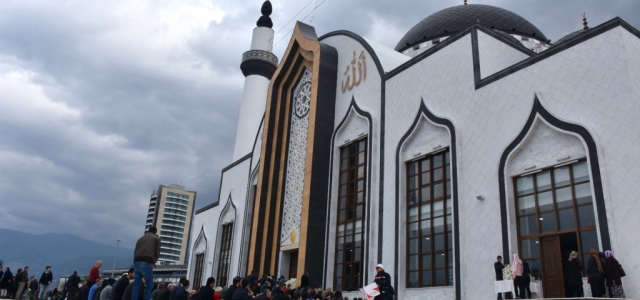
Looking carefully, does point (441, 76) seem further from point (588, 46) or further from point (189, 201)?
point (189, 201)

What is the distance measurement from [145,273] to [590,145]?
8.03 m

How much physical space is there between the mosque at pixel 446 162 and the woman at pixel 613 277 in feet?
1.23

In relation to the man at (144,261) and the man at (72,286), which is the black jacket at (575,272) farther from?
the man at (72,286)

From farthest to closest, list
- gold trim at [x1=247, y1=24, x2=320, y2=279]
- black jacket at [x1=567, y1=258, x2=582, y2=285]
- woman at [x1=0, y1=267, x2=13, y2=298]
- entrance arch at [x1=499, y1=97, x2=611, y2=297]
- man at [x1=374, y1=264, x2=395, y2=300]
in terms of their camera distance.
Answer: gold trim at [x1=247, y1=24, x2=320, y2=279] → woman at [x1=0, y1=267, x2=13, y2=298] → entrance arch at [x1=499, y1=97, x2=611, y2=297] → man at [x1=374, y1=264, x2=395, y2=300] → black jacket at [x1=567, y1=258, x2=582, y2=285]

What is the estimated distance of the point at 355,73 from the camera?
16547 millimetres

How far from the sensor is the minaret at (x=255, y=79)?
88.6 ft

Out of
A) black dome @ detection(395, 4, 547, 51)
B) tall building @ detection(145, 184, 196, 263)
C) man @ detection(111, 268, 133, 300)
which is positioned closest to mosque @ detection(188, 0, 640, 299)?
black dome @ detection(395, 4, 547, 51)

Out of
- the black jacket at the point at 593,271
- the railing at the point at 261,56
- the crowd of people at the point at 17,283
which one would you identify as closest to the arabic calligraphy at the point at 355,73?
the black jacket at the point at 593,271

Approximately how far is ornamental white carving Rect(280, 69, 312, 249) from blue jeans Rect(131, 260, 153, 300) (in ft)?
32.7

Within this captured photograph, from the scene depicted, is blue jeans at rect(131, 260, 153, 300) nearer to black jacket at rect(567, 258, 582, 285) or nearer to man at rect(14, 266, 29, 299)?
black jacket at rect(567, 258, 582, 285)

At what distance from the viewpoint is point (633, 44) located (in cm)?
957

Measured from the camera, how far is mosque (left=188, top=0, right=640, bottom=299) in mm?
9375

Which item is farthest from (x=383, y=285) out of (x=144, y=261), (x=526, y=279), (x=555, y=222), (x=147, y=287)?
(x=144, y=261)

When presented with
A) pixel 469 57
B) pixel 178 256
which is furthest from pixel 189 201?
pixel 469 57
